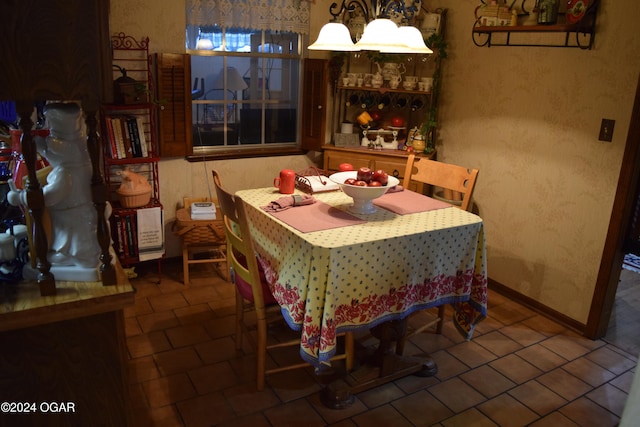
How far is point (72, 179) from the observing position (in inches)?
52.2

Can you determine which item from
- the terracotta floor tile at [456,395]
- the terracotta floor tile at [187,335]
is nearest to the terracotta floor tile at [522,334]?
the terracotta floor tile at [456,395]

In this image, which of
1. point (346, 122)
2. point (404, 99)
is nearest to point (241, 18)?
point (346, 122)

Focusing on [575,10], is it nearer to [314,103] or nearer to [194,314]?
[314,103]

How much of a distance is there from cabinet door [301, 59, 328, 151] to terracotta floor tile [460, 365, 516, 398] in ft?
6.95

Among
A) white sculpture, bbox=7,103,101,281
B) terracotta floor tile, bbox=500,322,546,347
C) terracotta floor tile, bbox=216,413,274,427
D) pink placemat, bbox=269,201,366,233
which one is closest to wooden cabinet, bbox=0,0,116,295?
white sculpture, bbox=7,103,101,281

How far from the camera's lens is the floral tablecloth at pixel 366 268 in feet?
6.92

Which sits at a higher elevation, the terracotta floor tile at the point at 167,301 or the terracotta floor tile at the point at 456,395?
the terracotta floor tile at the point at 167,301

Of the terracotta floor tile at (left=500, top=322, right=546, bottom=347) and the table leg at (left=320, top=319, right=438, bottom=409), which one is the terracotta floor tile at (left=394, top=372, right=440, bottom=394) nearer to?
the table leg at (left=320, top=319, right=438, bottom=409)

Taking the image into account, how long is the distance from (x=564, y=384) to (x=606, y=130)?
1426mm

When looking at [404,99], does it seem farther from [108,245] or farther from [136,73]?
[108,245]

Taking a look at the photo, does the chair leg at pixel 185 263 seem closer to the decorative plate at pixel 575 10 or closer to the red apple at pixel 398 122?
the red apple at pixel 398 122

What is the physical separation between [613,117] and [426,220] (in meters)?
1.35

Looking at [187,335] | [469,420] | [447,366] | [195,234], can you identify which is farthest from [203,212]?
[469,420]

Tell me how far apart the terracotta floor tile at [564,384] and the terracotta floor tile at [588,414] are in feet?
0.18
